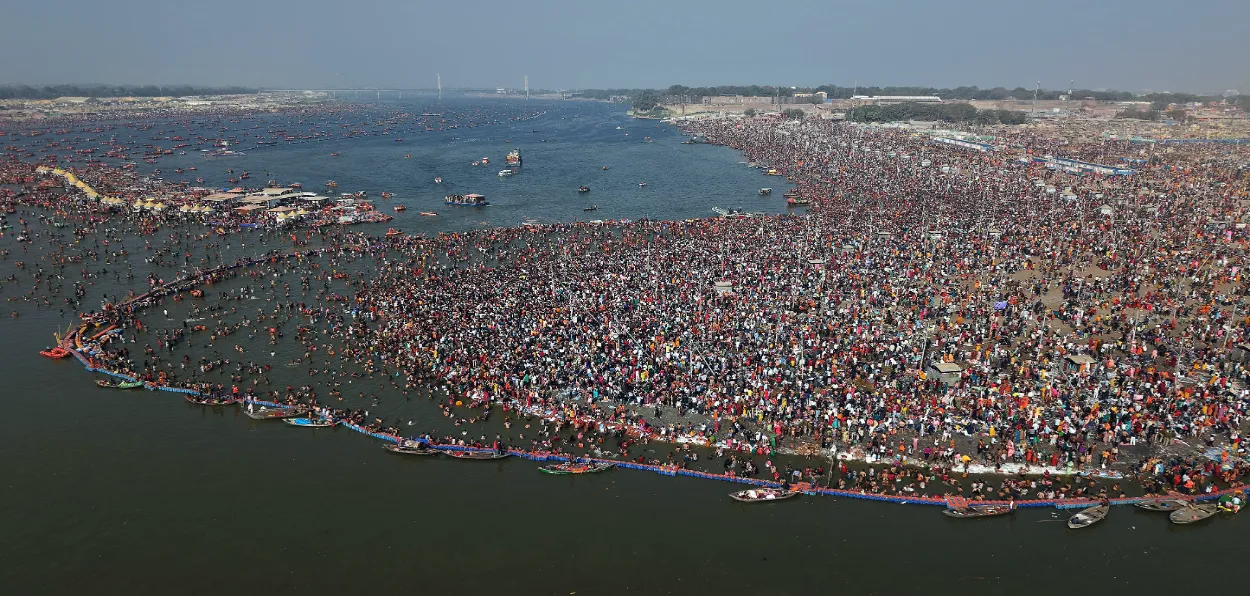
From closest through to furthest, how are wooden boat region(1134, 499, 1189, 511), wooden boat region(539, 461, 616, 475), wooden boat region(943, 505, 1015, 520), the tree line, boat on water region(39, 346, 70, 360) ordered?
1. wooden boat region(1134, 499, 1189, 511)
2. wooden boat region(943, 505, 1015, 520)
3. wooden boat region(539, 461, 616, 475)
4. boat on water region(39, 346, 70, 360)
5. the tree line

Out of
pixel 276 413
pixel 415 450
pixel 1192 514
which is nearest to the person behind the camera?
pixel 1192 514

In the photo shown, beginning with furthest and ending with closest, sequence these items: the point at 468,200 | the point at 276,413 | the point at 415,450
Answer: the point at 468,200
the point at 276,413
the point at 415,450

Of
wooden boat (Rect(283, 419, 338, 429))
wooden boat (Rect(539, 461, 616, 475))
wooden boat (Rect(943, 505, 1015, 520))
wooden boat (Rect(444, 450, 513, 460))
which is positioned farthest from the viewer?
wooden boat (Rect(283, 419, 338, 429))

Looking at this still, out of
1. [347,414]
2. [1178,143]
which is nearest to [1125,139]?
[1178,143]

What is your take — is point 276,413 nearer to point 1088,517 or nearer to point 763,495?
point 763,495

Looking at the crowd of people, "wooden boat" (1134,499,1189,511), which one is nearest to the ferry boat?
the crowd of people

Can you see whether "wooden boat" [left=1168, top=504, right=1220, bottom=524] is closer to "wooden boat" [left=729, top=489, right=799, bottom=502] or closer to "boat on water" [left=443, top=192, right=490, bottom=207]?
"wooden boat" [left=729, top=489, right=799, bottom=502]

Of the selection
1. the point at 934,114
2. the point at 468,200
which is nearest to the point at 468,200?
the point at 468,200

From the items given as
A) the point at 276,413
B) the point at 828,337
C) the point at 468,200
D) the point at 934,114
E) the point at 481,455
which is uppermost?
the point at 934,114
